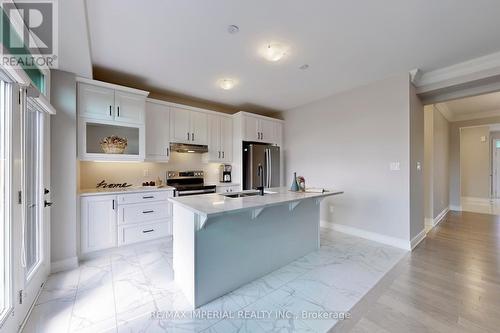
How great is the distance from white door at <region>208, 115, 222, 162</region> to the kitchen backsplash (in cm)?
29

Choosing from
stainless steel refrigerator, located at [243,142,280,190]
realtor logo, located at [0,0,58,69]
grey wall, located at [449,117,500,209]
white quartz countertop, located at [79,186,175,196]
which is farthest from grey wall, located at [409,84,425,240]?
realtor logo, located at [0,0,58,69]

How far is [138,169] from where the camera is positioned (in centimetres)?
370

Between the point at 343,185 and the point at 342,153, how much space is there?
60cm

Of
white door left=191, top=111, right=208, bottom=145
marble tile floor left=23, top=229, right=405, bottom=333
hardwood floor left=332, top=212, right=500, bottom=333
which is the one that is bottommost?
hardwood floor left=332, top=212, right=500, bottom=333

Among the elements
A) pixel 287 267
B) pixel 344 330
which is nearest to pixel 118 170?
pixel 287 267

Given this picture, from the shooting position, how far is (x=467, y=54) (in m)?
2.56

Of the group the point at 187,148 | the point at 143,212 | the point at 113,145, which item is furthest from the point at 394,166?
the point at 113,145

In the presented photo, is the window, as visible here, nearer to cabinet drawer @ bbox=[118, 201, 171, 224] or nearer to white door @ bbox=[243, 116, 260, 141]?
cabinet drawer @ bbox=[118, 201, 171, 224]

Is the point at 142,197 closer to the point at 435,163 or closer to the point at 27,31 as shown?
the point at 27,31

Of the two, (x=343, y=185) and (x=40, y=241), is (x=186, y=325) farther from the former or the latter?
(x=343, y=185)

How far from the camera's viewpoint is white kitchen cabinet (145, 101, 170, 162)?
350 centimetres

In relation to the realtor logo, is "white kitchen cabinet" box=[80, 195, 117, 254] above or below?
below

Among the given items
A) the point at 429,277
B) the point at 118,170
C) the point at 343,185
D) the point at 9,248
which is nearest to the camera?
the point at 9,248

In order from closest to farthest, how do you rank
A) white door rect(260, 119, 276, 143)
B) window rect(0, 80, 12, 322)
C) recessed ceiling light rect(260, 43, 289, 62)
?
window rect(0, 80, 12, 322), recessed ceiling light rect(260, 43, 289, 62), white door rect(260, 119, 276, 143)
